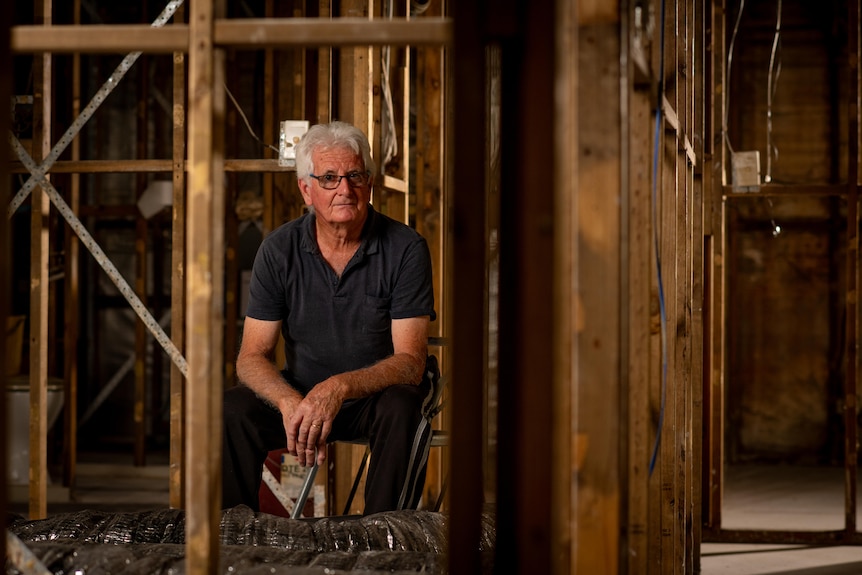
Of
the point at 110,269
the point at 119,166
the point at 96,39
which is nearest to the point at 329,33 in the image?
the point at 96,39

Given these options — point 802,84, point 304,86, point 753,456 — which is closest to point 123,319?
point 304,86

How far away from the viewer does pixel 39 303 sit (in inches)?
128

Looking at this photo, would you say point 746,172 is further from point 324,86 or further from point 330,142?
point 330,142

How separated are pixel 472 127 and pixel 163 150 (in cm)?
496

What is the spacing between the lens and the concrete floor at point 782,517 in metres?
3.38

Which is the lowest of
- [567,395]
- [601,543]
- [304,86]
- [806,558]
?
[806,558]

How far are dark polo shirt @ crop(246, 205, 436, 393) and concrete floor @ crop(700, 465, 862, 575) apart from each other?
1508 millimetres

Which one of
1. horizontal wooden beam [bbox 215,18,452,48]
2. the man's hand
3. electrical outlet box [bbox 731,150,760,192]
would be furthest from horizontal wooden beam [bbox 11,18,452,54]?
electrical outlet box [bbox 731,150,760,192]

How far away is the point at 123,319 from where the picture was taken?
6.04 metres

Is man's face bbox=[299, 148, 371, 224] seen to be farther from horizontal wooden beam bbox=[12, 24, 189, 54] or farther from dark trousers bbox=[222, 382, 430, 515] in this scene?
horizontal wooden beam bbox=[12, 24, 189, 54]

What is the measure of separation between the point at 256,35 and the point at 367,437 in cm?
144

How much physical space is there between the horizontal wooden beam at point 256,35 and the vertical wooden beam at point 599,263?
0.23 m

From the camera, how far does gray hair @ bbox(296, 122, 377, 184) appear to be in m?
2.79

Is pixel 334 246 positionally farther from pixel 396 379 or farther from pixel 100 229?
pixel 100 229
